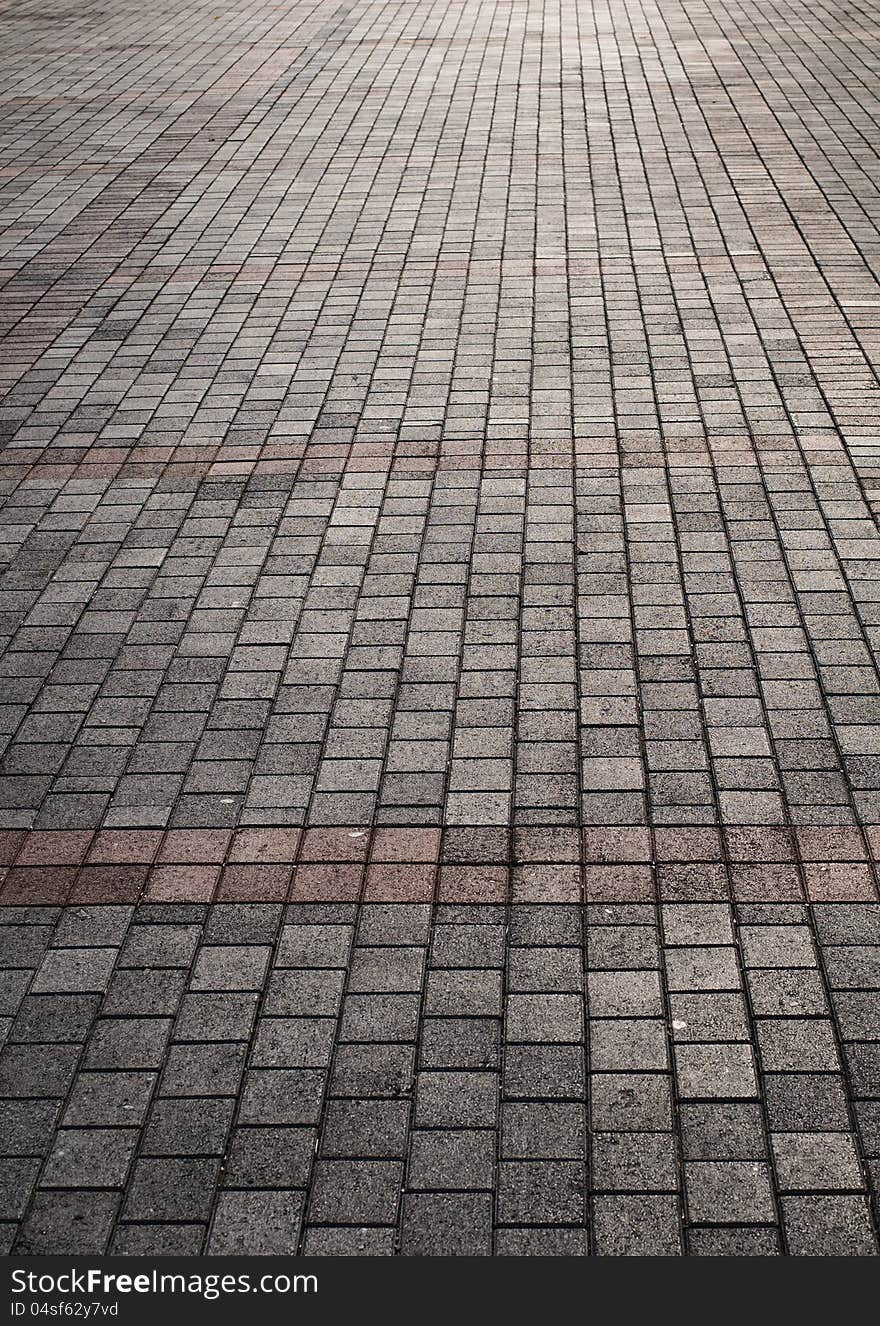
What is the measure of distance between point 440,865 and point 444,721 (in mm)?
772

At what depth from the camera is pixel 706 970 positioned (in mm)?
3850

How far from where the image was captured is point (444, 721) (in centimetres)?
491

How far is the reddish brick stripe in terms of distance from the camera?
4.13 metres

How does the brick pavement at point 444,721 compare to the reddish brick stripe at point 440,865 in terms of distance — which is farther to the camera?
the reddish brick stripe at point 440,865

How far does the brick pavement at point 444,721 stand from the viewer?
11.1ft

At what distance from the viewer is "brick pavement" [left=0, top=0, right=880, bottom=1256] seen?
133 inches

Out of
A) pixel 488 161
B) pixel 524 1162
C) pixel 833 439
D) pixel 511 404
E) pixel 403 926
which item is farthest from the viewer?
pixel 488 161

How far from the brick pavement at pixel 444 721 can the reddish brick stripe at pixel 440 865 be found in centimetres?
1

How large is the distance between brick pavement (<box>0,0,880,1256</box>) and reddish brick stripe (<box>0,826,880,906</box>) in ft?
0.05

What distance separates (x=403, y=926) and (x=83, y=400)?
460cm

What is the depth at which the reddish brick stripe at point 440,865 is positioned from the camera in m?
4.13

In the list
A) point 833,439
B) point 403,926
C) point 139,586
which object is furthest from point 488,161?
point 403,926

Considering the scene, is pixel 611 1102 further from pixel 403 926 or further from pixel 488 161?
pixel 488 161

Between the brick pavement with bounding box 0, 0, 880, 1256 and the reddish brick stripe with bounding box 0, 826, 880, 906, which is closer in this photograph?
the brick pavement with bounding box 0, 0, 880, 1256
